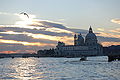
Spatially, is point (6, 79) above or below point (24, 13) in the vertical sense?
below

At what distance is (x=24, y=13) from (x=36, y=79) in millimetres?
11423

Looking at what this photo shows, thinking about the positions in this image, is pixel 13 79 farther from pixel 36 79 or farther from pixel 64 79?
pixel 64 79

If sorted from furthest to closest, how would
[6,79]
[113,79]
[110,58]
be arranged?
[110,58] → [6,79] → [113,79]

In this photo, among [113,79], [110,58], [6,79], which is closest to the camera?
[113,79]

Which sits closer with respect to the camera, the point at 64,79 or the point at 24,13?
the point at 64,79

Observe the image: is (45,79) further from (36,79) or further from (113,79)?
(113,79)

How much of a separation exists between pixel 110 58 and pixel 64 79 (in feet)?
260

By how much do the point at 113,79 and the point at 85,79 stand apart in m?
4.31

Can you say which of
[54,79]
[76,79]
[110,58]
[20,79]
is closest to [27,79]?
[20,79]

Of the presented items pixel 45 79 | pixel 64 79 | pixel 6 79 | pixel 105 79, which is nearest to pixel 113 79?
pixel 105 79

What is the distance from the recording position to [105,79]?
45.4 metres

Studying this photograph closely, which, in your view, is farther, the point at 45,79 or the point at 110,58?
the point at 110,58

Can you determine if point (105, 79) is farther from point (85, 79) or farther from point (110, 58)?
point (110, 58)

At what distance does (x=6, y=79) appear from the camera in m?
48.0
